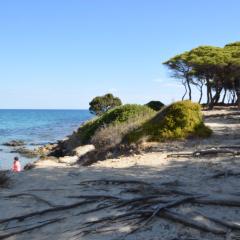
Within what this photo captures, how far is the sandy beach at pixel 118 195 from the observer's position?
711cm

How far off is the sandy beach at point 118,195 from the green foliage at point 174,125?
5.35 metres

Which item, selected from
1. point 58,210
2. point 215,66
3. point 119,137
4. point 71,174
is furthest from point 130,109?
point 215,66

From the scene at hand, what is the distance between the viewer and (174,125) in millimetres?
20094

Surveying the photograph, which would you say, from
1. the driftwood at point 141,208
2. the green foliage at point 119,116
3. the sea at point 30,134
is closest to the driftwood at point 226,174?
the driftwood at point 141,208

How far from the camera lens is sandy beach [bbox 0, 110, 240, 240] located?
711 centimetres

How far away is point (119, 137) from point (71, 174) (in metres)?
8.72

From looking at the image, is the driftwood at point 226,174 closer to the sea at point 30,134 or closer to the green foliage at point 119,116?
the green foliage at point 119,116

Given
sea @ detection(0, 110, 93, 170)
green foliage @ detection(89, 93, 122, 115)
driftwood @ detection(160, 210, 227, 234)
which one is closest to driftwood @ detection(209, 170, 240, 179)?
driftwood @ detection(160, 210, 227, 234)

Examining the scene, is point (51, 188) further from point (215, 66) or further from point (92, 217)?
point (215, 66)

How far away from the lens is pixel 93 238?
6945 mm

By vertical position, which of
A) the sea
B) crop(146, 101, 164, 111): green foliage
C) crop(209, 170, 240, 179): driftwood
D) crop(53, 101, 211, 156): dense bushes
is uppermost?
crop(146, 101, 164, 111): green foliage

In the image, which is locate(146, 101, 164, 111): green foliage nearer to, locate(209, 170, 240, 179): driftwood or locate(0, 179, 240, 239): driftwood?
locate(209, 170, 240, 179): driftwood

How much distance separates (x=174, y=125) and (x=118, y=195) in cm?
1147

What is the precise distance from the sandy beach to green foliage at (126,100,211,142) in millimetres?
5348
